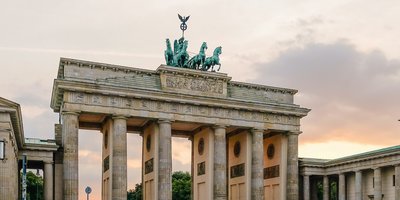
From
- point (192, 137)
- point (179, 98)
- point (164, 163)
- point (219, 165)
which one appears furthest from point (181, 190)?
point (179, 98)

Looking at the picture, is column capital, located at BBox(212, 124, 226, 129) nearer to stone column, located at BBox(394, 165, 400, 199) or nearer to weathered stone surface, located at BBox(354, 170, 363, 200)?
weathered stone surface, located at BBox(354, 170, 363, 200)

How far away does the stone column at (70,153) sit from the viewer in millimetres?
50281

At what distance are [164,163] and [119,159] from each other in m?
4.54

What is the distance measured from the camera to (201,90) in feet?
188

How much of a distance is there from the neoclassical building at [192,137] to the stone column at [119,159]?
93mm

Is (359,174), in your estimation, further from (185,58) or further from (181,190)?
(181,190)

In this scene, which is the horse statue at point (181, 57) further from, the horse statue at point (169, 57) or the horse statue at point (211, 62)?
the horse statue at point (211, 62)

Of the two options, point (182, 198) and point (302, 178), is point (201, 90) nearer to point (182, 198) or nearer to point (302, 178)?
point (302, 178)

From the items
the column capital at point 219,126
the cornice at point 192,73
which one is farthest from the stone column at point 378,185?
the cornice at point 192,73

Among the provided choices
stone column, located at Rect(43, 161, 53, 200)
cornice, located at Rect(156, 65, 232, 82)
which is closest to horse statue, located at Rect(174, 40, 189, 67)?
cornice, located at Rect(156, 65, 232, 82)

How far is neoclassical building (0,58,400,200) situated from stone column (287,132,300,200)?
0.11 metres

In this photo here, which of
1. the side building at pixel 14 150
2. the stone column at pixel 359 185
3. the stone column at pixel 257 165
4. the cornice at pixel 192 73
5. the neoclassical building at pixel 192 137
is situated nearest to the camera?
the side building at pixel 14 150

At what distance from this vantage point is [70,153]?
50.8 metres

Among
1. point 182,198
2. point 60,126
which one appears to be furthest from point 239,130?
point 182,198
